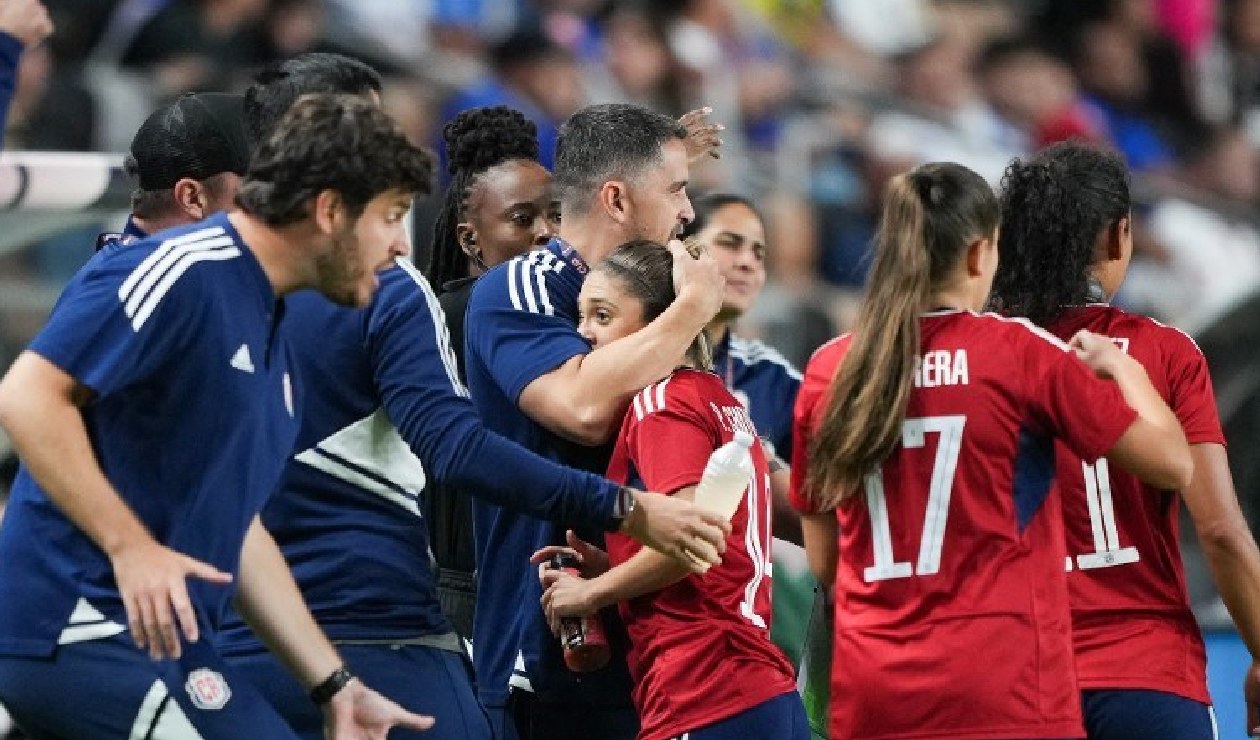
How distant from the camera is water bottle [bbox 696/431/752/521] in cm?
382

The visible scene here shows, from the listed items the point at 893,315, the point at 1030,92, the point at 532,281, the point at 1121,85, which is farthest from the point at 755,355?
the point at 1121,85

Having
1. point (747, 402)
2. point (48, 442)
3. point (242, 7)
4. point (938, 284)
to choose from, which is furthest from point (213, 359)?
point (242, 7)

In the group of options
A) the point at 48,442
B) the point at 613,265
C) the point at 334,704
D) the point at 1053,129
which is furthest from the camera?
the point at 1053,129

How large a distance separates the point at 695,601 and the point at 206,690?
1.16m

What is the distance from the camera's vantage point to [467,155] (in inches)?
210

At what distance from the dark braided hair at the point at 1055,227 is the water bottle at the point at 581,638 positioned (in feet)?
3.64

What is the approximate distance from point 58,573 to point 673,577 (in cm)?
126

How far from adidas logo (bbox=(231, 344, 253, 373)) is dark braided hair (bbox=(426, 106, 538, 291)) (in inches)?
76.7

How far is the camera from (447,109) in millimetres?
10312

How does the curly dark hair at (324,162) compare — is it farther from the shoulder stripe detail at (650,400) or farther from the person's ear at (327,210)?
the shoulder stripe detail at (650,400)

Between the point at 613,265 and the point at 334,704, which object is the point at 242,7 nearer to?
the point at 613,265

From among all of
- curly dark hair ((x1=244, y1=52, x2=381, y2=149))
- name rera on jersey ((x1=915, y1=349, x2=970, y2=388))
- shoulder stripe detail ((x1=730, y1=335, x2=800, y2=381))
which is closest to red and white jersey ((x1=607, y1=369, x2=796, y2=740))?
name rera on jersey ((x1=915, y1=349, x2=970, y2=388))

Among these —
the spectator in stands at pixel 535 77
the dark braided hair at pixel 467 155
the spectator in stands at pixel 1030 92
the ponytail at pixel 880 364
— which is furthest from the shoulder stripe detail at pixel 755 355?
the spectator in stands at pixel 1030 92

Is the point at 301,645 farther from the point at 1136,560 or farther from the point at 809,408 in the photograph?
the point at 1136,560
